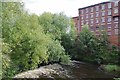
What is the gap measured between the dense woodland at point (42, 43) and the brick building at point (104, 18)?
6.88 meters

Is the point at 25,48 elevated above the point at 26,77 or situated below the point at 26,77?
above

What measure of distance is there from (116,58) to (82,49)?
6121mm

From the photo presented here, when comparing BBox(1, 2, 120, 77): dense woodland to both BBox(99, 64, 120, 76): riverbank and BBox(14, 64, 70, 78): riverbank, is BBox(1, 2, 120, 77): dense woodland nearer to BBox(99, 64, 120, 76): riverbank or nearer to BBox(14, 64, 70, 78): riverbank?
BBox(14, 64, 70, 78): riverbank

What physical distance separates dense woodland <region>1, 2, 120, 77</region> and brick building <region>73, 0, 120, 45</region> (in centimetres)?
688

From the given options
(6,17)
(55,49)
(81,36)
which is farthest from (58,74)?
(81,36)

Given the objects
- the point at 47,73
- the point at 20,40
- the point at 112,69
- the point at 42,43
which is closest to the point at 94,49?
the point at 112,69

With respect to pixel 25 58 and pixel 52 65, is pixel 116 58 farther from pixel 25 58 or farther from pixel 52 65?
pixel 25 58

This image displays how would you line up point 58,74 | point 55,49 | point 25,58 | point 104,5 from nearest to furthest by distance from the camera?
point 25,58
point 58,74
point 55,49
point 104,5

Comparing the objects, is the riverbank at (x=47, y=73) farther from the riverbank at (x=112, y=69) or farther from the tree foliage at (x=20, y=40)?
the riverbank at (x=112, y=69)

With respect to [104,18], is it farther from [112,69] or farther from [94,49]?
[112,69]

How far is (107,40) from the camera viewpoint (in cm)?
4262

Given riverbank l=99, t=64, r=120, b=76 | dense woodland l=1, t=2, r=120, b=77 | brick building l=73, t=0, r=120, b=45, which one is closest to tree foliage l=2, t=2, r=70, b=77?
dense woodland l=1, t=2, r=120, b=77

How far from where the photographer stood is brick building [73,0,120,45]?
49.4 metres

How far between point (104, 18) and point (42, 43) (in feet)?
101
